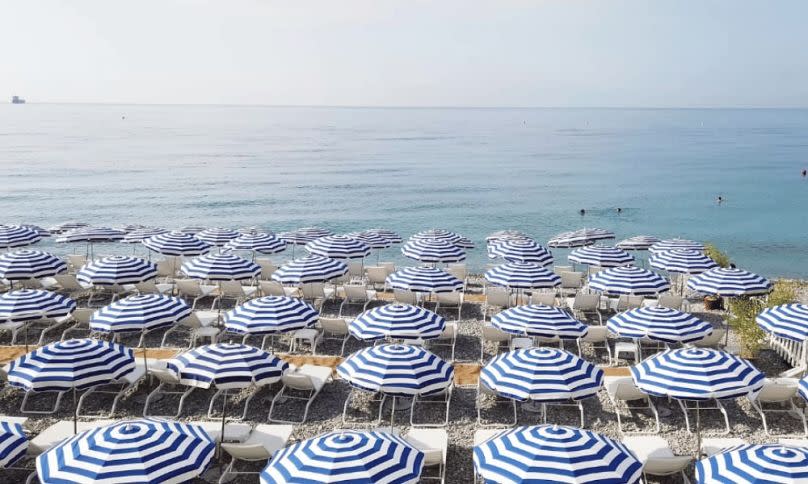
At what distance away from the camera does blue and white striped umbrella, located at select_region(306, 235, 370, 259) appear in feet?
60.7

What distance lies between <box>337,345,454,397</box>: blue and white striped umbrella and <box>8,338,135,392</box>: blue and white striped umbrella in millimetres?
3417

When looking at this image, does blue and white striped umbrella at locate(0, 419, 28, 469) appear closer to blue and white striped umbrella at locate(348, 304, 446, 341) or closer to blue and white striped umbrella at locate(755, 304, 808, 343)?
blue and white striped umbrella at locate(348, 304, 446, 341)

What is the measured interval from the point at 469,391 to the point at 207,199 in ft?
158

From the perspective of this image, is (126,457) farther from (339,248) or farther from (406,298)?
(339,248)

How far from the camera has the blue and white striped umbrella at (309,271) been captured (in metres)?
15.4

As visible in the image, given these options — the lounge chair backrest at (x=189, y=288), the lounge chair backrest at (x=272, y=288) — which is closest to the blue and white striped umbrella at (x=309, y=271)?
the lounge chair backrest at (x=272, y=288)

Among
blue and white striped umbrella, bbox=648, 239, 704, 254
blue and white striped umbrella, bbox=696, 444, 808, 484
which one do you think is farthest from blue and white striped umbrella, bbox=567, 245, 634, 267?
blue and white striped umbrella, bbox=696, 444, 808, 484

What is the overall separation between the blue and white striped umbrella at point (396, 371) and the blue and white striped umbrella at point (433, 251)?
8.55 meters

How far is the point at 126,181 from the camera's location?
6500 centimetres

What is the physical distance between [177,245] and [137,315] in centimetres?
695

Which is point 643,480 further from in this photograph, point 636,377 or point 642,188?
point 642,188

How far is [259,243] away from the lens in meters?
19.5

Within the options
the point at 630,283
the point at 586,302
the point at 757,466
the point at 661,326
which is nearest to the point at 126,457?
the point at 757,466

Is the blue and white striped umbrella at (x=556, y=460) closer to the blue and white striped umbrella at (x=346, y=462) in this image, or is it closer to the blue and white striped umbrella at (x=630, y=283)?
the blue and white striped umbrella at (x=346, y=462)
